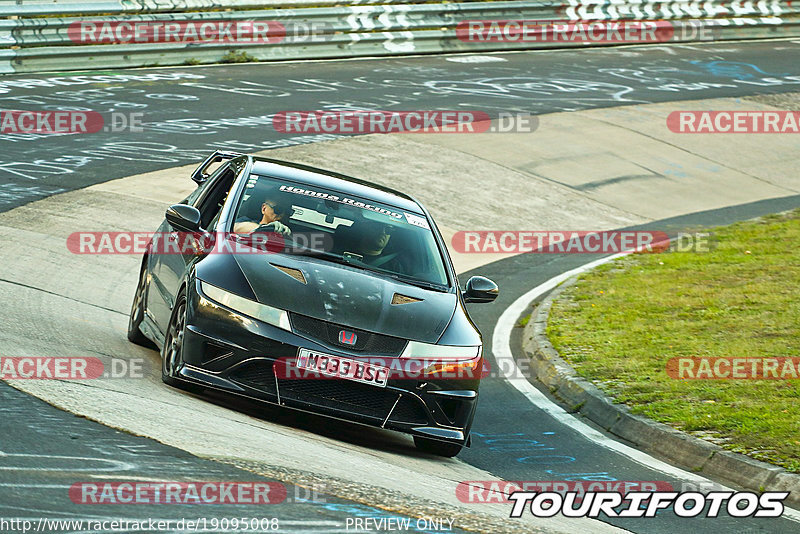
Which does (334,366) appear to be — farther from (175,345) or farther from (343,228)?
(343,228)

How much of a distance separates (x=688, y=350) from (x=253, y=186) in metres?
4.32

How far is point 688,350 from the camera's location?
10469mm

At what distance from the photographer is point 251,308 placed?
23.0 ft

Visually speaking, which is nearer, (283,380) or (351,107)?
(283,380)

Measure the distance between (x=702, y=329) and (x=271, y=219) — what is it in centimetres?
498

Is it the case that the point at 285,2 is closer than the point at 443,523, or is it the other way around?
the point at 443,523

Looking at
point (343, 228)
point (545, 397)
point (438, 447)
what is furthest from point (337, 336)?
point (545, 397)

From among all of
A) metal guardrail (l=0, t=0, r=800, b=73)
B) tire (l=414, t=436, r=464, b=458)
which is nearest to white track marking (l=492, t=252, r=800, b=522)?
tire (l=414, t=436, r=464, b=458)

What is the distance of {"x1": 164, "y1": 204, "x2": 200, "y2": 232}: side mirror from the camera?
8047 mm

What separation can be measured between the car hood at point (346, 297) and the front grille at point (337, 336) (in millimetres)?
35

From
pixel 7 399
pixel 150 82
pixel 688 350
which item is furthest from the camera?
pixel 150 82

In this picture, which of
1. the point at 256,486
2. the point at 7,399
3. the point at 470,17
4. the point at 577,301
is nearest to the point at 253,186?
the point at 7,399

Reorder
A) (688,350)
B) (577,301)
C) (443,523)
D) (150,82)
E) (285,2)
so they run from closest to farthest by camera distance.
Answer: (443,523) < (688,350) < (577,301) < (150,82) < (285,2)

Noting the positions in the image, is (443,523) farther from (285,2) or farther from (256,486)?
(285,2)
